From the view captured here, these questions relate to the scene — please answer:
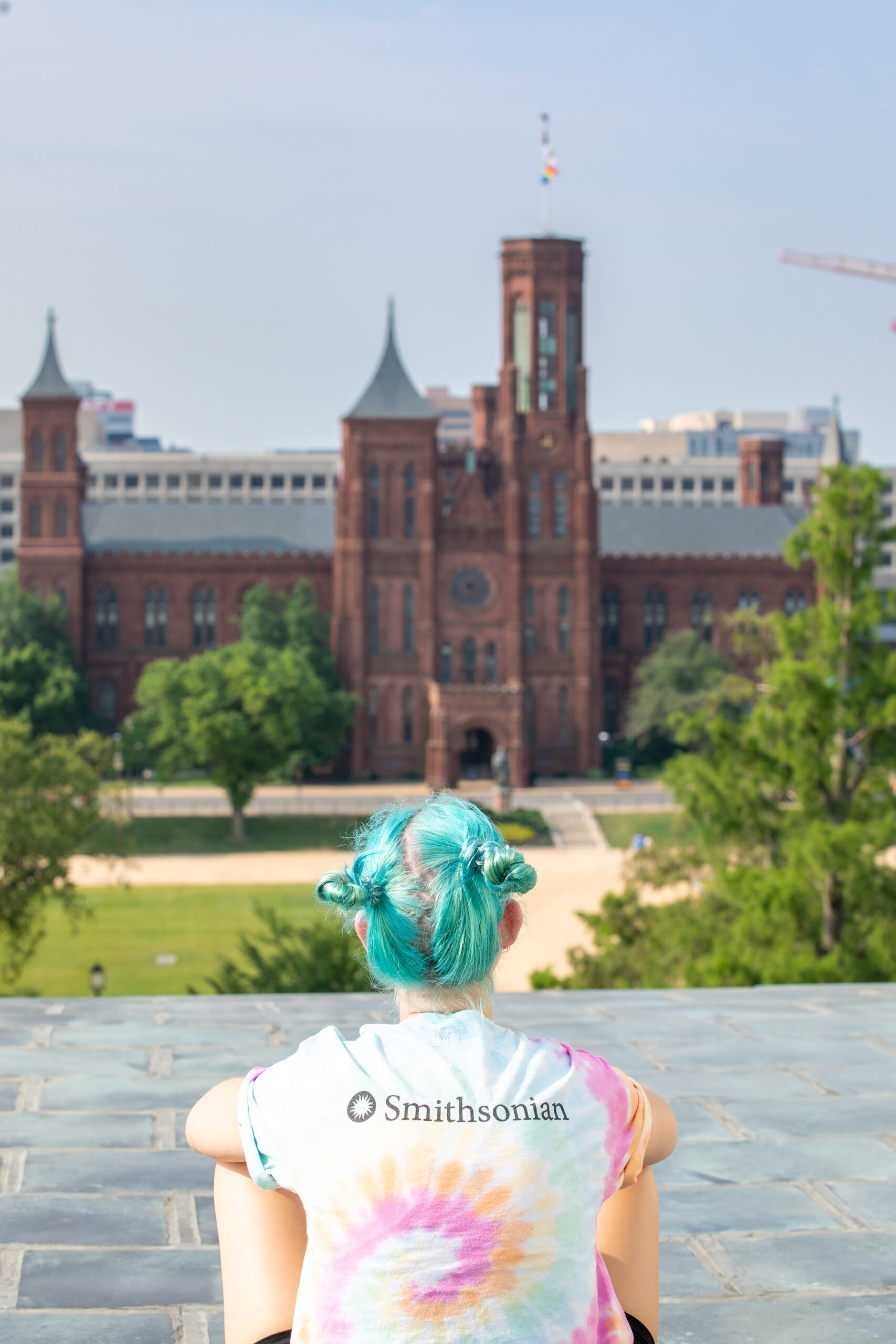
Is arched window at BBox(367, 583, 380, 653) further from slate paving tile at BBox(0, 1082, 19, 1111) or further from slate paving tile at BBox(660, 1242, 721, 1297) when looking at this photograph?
slate paving tile at BBox(660, 1242, 721, 1297)

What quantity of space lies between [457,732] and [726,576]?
56.8ft

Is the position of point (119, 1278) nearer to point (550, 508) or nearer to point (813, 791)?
point (813, 791)

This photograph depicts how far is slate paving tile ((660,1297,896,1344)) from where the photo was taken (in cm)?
370

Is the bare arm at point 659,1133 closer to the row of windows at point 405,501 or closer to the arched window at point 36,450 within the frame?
the row of windows at point 405,501

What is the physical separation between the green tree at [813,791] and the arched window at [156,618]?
48.3 meters

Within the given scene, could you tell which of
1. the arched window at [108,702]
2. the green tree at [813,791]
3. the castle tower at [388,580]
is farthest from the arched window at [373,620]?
the green tree at [813,791]

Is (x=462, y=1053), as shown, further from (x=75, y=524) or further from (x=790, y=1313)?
(x=75, y=524)

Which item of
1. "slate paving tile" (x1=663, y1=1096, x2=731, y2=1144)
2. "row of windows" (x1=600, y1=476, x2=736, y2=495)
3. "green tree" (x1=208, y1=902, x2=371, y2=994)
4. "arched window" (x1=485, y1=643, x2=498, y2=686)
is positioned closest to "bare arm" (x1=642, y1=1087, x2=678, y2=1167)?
"slate paving tile" (x1=663, y1=1096, x2=731, y2=1144)

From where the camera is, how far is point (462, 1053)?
8.68 feet

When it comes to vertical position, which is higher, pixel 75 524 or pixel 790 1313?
pixel 75 524

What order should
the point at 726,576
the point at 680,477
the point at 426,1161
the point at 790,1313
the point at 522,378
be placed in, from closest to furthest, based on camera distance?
the point at 426,1161 → the point at 790,1313 → the point at 522,378 → the point at 726,576 → the point at 680,477

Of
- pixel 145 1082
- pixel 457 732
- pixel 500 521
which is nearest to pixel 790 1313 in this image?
pixel 145 1082

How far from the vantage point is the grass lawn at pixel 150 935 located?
28.1 meters

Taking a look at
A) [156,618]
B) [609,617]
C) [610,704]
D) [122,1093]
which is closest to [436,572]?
[609,617]
